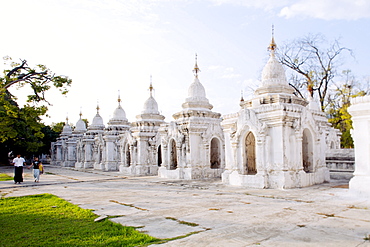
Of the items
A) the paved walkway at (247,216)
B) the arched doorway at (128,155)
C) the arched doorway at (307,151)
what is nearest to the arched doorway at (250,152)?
the arched doorway at (307,151)

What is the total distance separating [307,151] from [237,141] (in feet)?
9.98

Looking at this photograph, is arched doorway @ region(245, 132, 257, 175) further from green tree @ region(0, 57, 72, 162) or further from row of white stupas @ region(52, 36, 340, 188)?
green tree @ region(0, 57, 72, 162)

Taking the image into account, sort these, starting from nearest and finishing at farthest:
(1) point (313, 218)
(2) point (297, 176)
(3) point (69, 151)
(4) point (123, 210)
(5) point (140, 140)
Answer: (1) point (313, 218) → (4) point (123, 210) → (2) point (297, 176) → (5) point (140, 140) → (3) point (69, 151)

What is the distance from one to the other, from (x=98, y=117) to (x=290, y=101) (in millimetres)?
23836

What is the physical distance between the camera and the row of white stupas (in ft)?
39.4

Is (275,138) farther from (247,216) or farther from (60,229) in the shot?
(60,229)

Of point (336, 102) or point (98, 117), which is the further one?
point (98, 117)

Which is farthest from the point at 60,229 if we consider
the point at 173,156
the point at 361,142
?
the point at 173,156

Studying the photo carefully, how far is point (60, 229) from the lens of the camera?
621cm

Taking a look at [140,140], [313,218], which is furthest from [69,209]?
[140,140]

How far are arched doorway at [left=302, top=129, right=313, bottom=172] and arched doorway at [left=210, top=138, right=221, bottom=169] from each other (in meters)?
5.38

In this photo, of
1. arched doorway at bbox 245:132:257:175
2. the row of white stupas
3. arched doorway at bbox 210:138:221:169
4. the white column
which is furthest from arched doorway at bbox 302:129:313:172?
arched doorway at bbox 210:138:221:169

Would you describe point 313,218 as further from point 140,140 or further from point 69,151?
point 69,151

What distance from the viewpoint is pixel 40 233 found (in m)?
5.96
